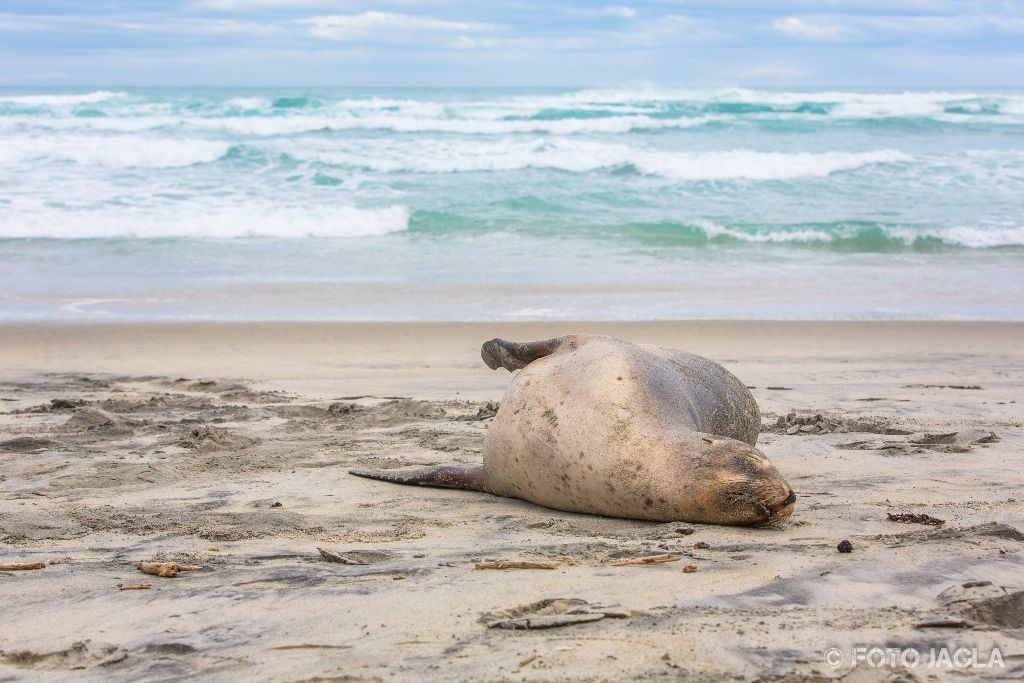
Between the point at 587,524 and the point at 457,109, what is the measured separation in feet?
124

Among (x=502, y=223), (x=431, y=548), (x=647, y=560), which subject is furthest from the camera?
(x=502, y=223)

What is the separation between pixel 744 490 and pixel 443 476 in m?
1.43

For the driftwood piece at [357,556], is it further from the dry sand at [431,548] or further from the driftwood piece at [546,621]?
the driftwood piece at [546,621]

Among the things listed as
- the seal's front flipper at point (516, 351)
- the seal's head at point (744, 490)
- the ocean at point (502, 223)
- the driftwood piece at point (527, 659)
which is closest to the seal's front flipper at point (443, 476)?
the seal's front flipper at point (516, 351)

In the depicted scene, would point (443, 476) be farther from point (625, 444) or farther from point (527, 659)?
point (527, 659)

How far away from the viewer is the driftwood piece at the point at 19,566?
352 cm

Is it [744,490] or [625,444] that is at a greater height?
Answer: [625,444]

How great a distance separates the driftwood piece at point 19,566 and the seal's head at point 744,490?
232 centimetres

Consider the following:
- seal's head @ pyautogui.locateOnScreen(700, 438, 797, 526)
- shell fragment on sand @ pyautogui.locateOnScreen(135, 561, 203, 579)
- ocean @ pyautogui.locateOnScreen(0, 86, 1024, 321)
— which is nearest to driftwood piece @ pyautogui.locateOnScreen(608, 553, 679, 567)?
seal's head @ pyautogui.locateOnScreen(700, 438, 797, 526)

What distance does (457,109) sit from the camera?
40.8m

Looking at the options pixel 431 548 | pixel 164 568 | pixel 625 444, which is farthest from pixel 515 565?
pixel 164 568

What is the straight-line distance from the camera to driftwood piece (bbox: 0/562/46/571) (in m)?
3.52

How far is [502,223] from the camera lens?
1669cm

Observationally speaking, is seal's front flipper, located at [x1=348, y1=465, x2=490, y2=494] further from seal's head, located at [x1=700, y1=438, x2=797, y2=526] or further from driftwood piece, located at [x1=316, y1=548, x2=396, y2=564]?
seal's head, located at [x1=700, y1=438, x2=797, y2=526]
